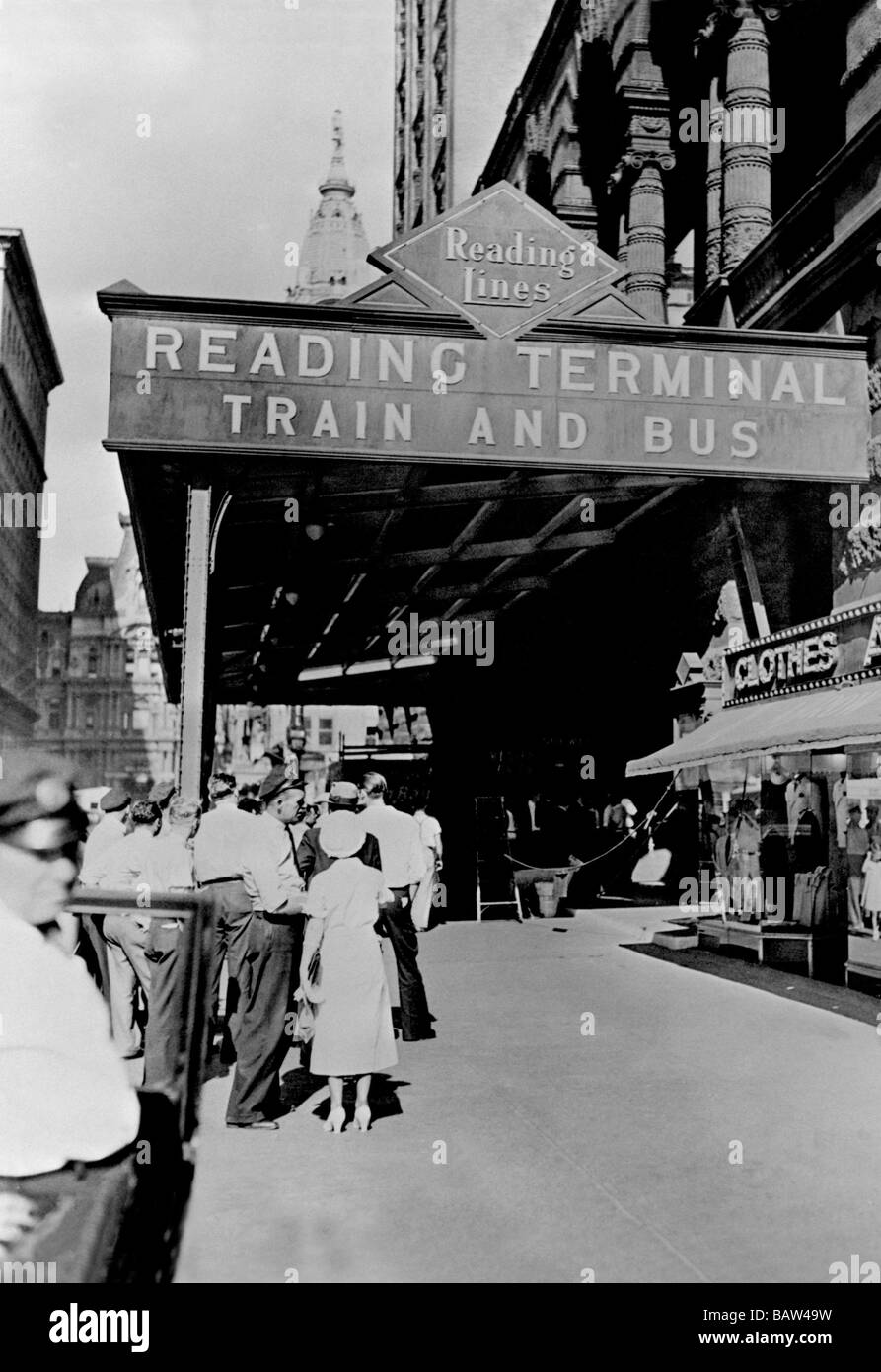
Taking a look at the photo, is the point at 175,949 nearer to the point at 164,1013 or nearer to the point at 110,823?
the point at 164,1013

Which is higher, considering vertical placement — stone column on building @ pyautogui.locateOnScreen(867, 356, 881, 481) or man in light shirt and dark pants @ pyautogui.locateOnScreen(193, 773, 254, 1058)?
stone column on building @ pyautogui.locateOnScreen(867, 356, 881, 481)

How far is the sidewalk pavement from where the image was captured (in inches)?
193

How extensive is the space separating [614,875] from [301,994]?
15491mm

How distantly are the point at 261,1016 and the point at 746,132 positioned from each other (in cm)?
1316

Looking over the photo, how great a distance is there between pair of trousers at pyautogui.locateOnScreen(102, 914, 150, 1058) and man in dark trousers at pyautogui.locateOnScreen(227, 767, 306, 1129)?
1.19 meters

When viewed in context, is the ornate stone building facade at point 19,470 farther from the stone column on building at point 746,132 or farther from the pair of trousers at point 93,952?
the pair of trousers at point 93,952

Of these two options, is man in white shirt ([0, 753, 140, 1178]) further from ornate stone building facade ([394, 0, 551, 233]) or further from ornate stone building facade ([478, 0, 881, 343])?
ornate stone building facade ([394, 0, 551, 233])

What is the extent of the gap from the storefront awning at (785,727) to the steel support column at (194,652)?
185 inches

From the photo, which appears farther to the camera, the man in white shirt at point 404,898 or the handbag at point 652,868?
the handbag at point 652,868

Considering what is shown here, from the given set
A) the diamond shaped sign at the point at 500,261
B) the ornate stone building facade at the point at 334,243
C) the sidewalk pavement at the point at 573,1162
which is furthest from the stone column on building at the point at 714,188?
the ornate stone building facade at the point at 334,243

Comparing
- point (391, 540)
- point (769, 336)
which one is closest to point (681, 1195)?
point (769, 336)

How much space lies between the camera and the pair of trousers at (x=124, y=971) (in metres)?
8.16

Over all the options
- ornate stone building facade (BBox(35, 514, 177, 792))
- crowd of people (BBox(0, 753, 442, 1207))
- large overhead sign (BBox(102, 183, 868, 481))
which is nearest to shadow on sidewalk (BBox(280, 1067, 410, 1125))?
crowd of people (BBox(0, 753, 442, 1207))

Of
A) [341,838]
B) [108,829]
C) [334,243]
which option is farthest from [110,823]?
[334,243]
